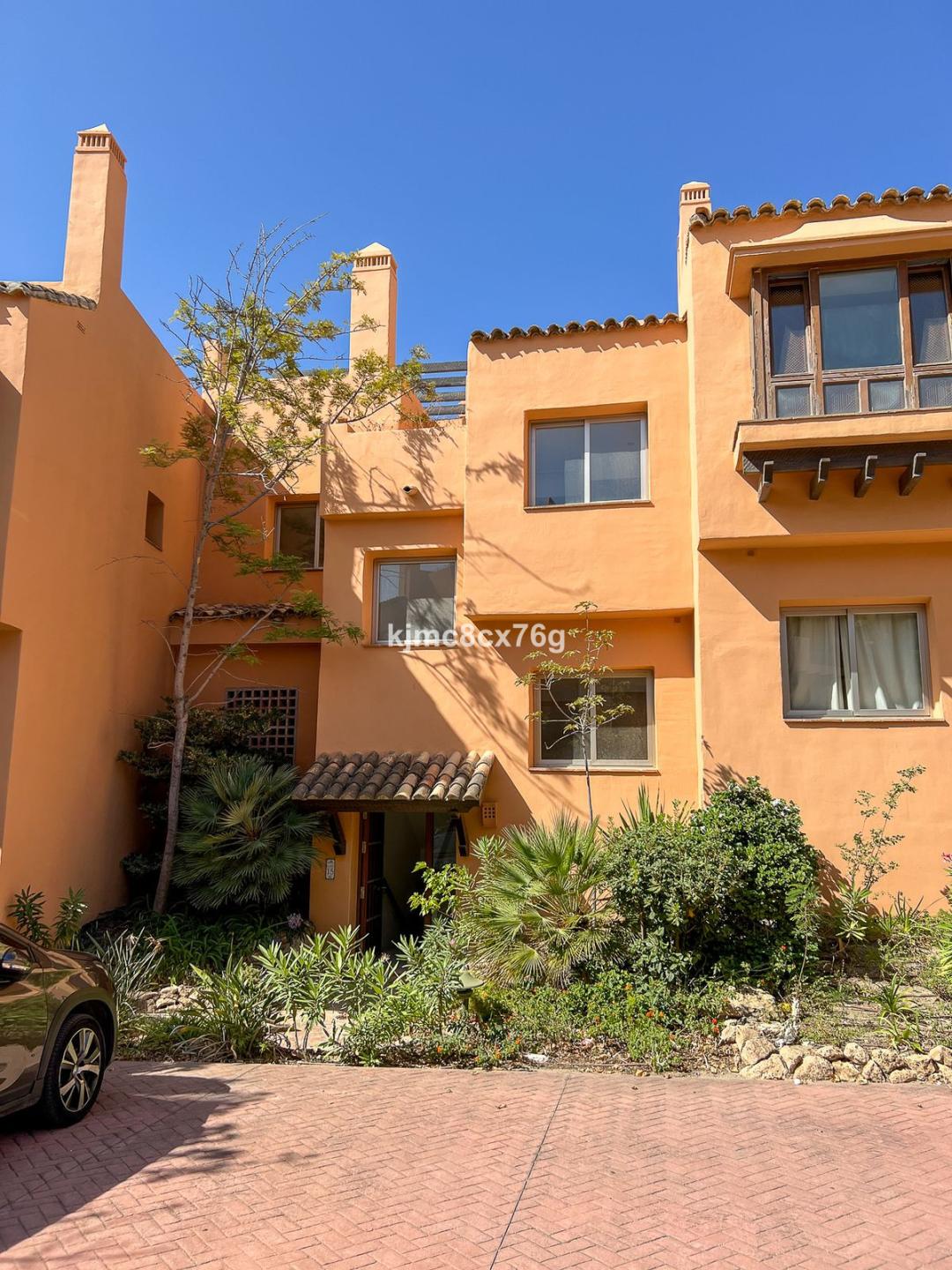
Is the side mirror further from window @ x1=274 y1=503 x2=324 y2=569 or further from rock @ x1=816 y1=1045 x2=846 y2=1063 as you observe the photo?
window @ x1=274 y1=503 x2=324 y2=569

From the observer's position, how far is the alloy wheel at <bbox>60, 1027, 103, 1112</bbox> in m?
6.17

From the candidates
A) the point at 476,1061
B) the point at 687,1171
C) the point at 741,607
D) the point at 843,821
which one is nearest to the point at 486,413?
the point at 741,607

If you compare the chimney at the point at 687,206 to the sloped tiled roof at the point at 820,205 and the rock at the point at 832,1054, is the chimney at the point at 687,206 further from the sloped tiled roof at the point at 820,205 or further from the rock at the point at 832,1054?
the rock at the point at 832,1054

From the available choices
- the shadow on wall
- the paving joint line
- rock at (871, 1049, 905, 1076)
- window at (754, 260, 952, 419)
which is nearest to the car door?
the shadow on wall

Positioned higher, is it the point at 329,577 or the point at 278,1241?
the point at 329,577

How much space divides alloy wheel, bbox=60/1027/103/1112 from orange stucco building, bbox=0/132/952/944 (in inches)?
172

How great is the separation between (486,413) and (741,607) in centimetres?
440

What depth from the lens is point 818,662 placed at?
36.0ft

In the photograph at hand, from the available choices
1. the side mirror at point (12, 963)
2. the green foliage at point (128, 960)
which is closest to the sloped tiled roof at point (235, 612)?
the green foliage at point (128, 960)

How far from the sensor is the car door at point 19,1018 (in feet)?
18.1

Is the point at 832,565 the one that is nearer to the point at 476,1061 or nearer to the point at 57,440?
the point at 476,1061

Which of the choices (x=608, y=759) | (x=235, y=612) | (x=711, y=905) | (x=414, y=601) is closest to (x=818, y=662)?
(x=608, y=759)

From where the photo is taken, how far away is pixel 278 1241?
4516mm

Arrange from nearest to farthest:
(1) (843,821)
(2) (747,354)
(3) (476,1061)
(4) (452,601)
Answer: (3) (476,1061) → (1) (843,821) → (2) (747,354) → (4) (452,601)
